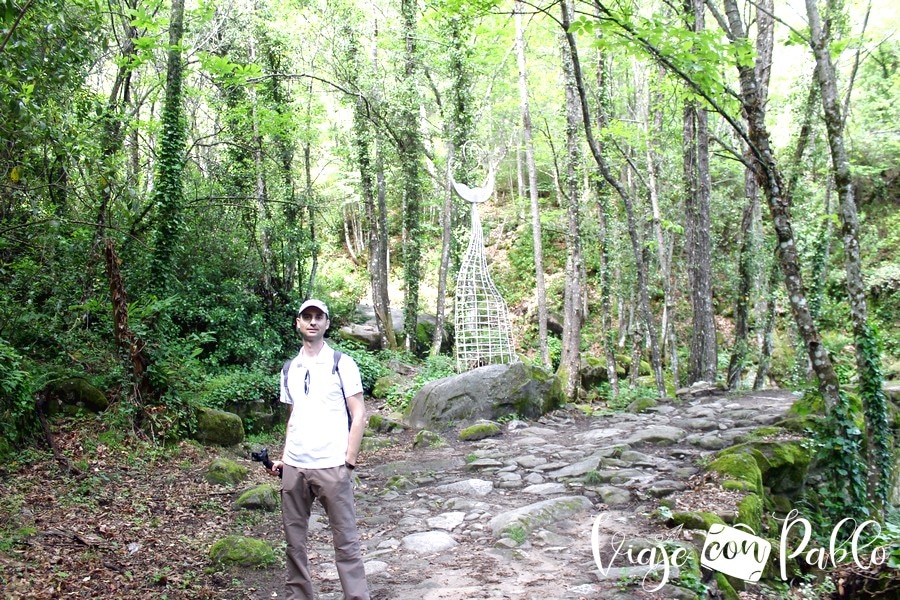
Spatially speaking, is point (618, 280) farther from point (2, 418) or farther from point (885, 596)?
point (2, 418)

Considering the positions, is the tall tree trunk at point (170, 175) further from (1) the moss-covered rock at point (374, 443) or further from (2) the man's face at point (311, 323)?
(2) the man's face at point (311, 323)

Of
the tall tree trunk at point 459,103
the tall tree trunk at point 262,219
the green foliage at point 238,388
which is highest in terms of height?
the tall tree trunk at point 459,103

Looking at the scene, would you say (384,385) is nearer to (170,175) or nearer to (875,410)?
(170,175)

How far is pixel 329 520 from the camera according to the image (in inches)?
118

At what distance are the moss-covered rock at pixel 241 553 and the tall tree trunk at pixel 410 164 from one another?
11.0 metres

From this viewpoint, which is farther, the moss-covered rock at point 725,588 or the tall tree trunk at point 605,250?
the tall tree trunk at point 605,250

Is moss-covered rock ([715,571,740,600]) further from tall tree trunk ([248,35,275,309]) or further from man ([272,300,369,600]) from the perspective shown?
tall tree trunk ([248,35,275,309])

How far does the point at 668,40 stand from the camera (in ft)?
16.0

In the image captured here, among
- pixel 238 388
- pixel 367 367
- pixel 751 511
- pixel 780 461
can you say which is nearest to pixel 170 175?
pixel 238 388

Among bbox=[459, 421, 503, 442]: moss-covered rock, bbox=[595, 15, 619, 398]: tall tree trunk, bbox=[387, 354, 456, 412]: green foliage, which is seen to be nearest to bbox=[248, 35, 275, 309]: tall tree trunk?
bbox=[387, 354, 456, 412]: green foliage

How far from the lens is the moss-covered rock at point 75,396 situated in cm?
652

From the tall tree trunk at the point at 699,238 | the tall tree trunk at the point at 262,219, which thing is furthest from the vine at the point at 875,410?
the tall tree trunk at the point at 262,219

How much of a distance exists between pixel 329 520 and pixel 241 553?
148cm

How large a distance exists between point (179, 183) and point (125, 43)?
2.64 m
